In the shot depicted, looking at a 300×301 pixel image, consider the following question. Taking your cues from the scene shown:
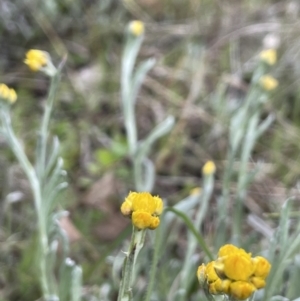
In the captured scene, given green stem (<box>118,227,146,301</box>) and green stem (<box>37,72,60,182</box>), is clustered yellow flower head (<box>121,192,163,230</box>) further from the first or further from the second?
green stem (<box>37,72,60,182</box>)

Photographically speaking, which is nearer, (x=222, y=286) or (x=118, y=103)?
(x=222, y=286)

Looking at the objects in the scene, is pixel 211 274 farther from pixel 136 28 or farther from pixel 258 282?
pixel 136 28

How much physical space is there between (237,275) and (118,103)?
44.9 inches

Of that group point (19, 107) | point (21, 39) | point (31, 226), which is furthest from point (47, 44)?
point (31, 226)

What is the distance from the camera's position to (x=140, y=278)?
0.95 metres

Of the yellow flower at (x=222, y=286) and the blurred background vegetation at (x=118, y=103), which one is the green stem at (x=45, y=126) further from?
the yellow flower at (x=222, y=286)

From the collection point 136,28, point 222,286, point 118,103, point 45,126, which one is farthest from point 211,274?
point 118,103

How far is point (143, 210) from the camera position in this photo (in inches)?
18.6

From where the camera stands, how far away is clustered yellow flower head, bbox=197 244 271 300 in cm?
41

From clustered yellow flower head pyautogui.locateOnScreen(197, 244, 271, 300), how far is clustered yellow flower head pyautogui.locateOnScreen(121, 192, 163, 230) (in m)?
0.08

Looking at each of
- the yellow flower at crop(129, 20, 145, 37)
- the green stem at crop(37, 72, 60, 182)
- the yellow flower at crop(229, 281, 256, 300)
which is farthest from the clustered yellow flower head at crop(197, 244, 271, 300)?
the yellow flower at crop(129, 20, 145, 37)

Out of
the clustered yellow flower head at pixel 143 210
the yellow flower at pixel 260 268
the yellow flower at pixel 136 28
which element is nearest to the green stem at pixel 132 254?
the clustered yellow flower head at pixel 143 210

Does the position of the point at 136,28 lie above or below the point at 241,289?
above

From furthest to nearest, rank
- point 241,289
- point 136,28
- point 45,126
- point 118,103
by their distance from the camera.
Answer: point 118,103, point 136,28, point 45,126, point 241,289
